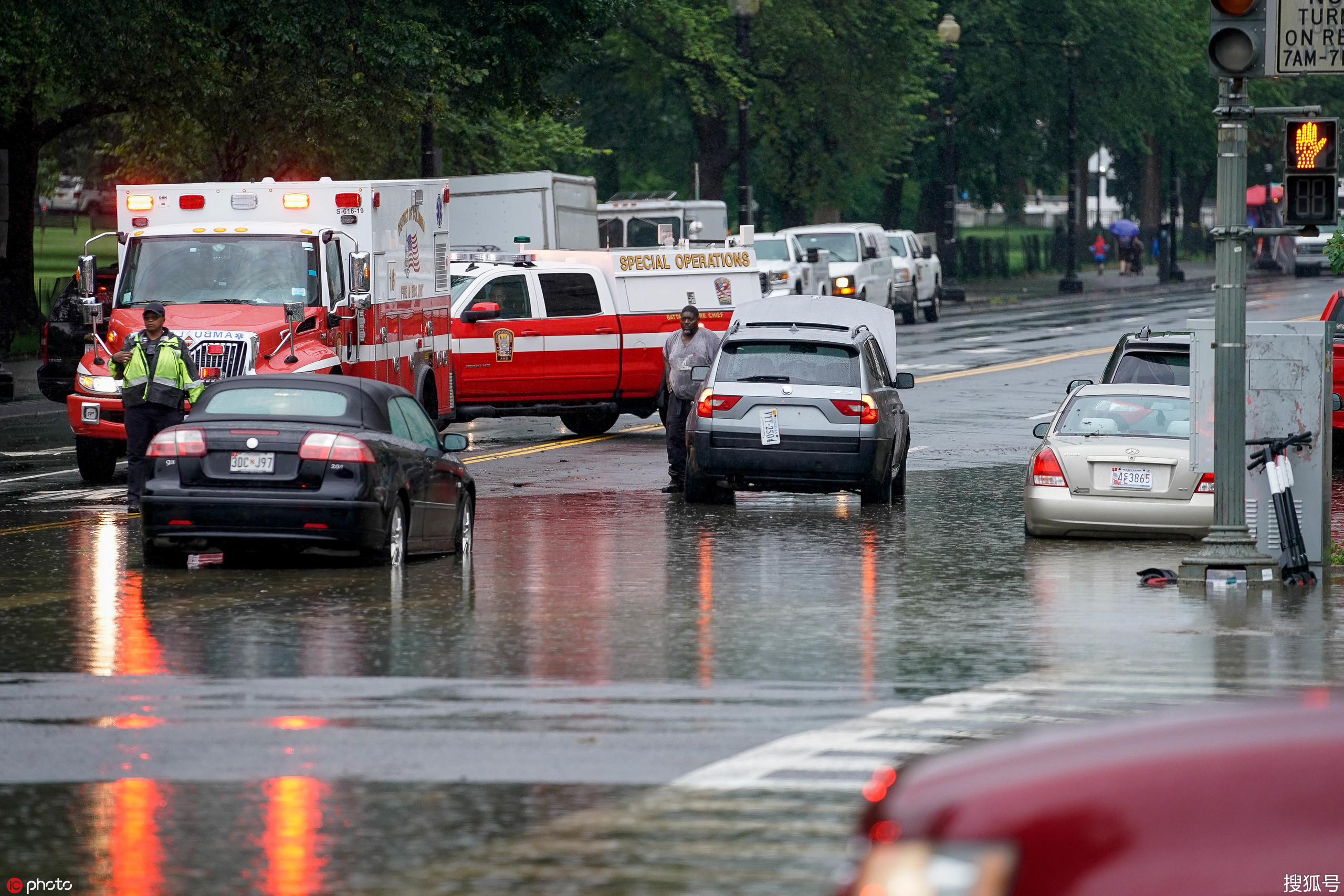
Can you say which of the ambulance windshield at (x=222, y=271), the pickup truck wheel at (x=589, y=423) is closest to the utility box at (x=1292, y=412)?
the ambulance windshield at (x=222, y=271)

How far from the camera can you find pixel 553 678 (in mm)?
10203

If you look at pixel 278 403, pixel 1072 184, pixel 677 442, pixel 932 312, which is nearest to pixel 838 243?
pixel 932 312

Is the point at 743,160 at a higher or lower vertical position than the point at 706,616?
higher

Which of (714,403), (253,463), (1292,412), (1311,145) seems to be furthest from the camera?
(714,403)

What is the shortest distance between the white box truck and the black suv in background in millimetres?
16626

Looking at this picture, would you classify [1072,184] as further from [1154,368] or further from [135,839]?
[135,839]

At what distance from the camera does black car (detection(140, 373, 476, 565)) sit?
14.0 metres

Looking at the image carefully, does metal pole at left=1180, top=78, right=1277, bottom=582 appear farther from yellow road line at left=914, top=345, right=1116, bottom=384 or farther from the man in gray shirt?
yellow road line at left=914, top=345, right=1116, bottom=384

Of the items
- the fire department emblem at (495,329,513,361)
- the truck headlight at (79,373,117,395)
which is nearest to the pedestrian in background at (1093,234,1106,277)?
the fire department emblem at (495,329,513,361)

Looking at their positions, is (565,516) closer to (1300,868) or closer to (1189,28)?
(1300,868)

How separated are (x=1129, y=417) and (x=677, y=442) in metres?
4.92

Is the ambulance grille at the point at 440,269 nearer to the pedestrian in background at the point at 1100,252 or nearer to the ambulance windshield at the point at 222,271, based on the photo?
the ambulance windshield at the point at 222,271

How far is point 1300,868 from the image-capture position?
11.2 ft

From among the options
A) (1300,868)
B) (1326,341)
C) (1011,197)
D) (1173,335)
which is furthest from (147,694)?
(1011,197)
